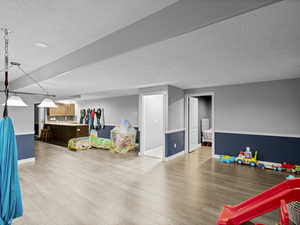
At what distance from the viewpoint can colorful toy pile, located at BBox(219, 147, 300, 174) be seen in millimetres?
3946

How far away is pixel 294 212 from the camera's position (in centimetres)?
130

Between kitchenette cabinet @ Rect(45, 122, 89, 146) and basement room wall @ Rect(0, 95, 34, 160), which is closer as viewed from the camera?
basement room wall @ Rect(0, 95, 34, 160)

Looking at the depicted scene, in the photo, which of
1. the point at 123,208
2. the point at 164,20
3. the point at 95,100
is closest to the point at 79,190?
the point at 123,208

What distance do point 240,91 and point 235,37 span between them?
360cm

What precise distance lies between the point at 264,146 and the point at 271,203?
368 centimetres

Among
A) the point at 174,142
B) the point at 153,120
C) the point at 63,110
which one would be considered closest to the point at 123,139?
the point at 153,120

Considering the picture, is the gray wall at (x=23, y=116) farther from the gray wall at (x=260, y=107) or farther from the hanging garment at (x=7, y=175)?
the gray wall at (x=260, y=107)

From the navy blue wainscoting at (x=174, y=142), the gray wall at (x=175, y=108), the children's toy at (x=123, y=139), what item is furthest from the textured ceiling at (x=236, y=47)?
the children's toy at (x=123, y=139)

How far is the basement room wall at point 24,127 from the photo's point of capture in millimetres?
4762

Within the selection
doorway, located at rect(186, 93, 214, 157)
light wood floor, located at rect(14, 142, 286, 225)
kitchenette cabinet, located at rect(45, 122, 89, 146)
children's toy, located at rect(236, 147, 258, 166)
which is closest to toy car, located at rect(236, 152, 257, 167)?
children's toy, located at rect(236, 147, 258, 166)

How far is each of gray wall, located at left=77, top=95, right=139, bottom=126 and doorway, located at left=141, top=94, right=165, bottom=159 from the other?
994mm

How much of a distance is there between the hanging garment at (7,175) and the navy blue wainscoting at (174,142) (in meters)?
3.89

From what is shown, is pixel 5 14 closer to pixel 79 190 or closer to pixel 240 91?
pixel 79 190

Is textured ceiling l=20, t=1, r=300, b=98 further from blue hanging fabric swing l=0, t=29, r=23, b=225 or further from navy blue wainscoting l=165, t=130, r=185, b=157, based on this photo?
navy blue wainscoting l=165, t=130, r=185, b=157
